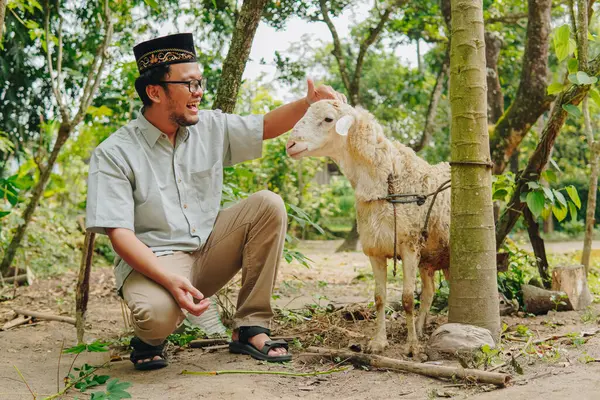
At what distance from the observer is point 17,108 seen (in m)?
9.15

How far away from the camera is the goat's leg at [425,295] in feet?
13.0

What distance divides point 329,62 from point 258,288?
69.0 ft

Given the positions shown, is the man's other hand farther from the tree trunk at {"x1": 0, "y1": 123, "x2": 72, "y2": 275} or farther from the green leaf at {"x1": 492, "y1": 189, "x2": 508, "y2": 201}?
the tree trunk at {"x1": 0, "y1": 123, "x2": 72, "y2": 275}

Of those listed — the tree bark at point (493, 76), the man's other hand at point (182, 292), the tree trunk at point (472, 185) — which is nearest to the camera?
the man's other hand at point (182, 292)

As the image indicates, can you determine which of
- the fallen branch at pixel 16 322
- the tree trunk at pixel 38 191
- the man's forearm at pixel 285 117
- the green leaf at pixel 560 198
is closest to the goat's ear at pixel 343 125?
the man's forearm at pixel 285 117

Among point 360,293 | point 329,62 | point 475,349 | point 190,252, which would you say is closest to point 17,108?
point 360,293

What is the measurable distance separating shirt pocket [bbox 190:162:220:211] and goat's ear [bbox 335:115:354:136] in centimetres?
78

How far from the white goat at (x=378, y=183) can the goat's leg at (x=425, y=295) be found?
369 millimetres

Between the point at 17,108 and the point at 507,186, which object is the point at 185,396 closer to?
the point at 507,186

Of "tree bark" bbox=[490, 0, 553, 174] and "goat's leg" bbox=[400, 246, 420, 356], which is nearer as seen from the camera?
"goat's leg" bbox=[400, 246, 420, 356]

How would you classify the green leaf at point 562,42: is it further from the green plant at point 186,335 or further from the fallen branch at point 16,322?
the fallen branch at point 16,322

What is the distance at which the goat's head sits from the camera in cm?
342

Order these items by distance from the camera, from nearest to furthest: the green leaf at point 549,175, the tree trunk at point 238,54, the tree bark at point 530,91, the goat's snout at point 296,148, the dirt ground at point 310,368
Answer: the dirt ground at point 310,368 → the goat's snout at point 296,148 → the green leaf at point 549,175 → the tree trunk at point 238,54 → the tree bark at point 530,91

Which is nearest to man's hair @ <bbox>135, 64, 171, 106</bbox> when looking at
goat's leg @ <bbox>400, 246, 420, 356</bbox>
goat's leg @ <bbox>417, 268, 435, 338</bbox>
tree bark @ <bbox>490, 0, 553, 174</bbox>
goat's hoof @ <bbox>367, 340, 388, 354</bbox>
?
goat's leg @ <bbox>400, 246, 420, 356</bbox>
